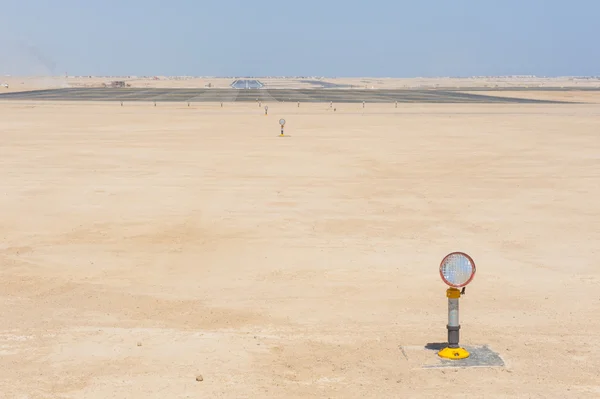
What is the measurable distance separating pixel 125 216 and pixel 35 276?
6.04 meters

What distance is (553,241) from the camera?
59.6 feet

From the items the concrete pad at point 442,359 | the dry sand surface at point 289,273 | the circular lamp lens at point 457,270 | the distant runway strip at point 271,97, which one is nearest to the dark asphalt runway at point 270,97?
the distant runway strip at point 271,97

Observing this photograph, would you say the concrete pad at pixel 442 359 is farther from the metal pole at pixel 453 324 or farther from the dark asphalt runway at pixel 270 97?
the dark asphalt runway at pixel 270 97

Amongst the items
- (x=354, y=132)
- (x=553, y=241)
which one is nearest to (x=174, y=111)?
(x=354, y=132)

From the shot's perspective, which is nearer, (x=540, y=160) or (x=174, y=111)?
(x=540, y=160)

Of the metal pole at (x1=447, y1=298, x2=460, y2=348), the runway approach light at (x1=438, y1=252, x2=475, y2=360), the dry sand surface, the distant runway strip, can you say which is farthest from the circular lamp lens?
the distant runway strip

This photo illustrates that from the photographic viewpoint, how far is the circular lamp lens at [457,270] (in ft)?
32.1

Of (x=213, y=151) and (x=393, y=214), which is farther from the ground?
(x=213, y=151)

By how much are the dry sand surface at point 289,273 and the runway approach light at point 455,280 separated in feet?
1.09

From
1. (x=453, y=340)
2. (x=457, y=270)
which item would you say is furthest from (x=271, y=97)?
(x=457, y=270)

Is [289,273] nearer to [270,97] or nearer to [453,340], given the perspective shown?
[453,340]

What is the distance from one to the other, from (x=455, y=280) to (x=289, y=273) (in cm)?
581

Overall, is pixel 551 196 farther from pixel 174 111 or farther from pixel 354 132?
pixel 174 111

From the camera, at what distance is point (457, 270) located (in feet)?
32.2
